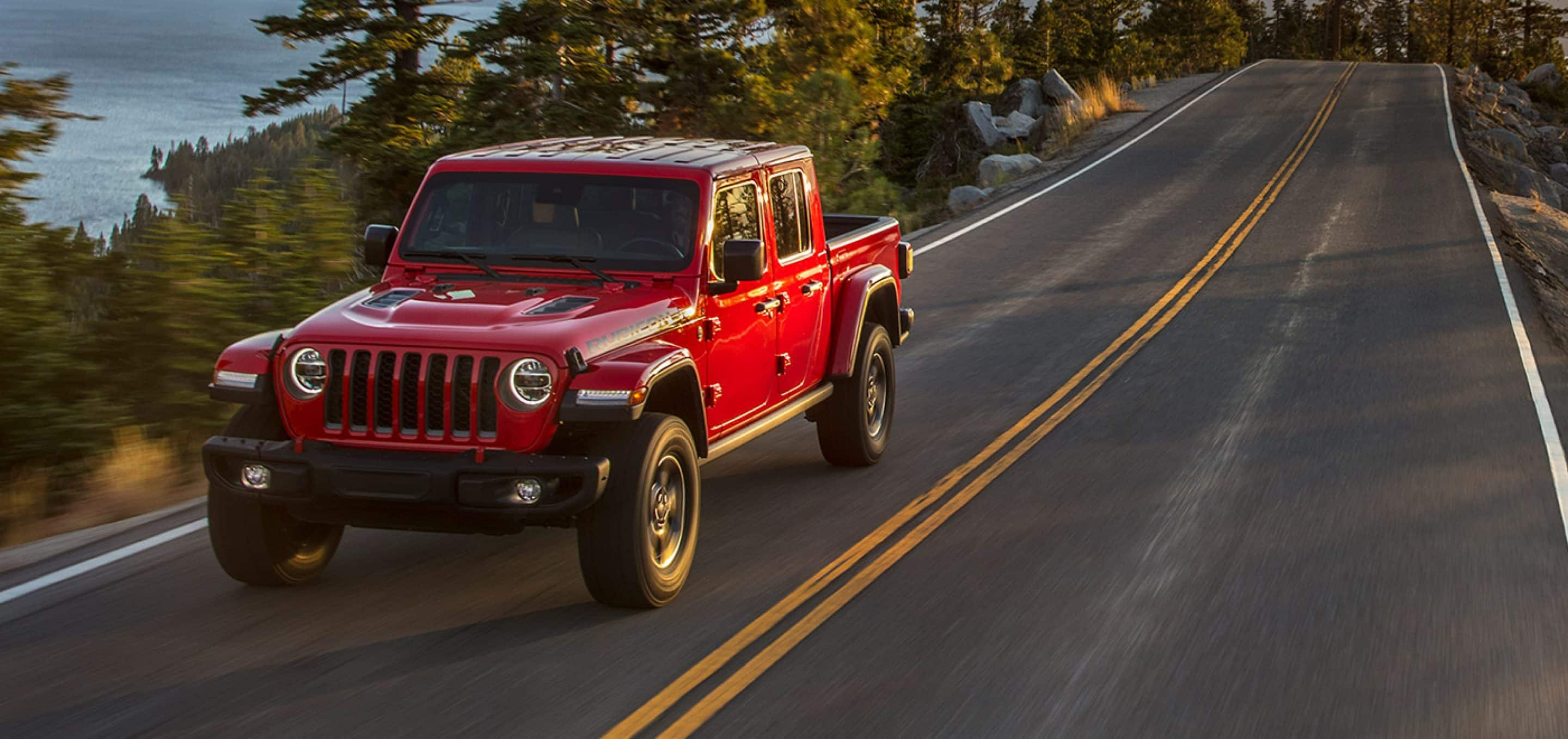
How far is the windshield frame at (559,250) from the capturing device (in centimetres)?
689

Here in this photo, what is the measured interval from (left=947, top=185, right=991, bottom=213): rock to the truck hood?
1839 cm

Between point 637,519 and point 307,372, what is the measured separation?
5.00 ft

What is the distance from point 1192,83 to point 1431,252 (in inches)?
1234

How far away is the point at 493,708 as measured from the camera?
5.16 meters

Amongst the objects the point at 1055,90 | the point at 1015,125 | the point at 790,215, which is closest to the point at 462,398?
the point at 790,215

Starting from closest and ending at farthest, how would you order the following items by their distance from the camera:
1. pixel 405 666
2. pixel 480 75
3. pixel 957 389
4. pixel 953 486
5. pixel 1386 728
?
pixel 1386 728, pixel 405 666, pixel 953 486, pixel 957 389, pixel 480 75

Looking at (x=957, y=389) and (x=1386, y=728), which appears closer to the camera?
(x=1386, y=728)

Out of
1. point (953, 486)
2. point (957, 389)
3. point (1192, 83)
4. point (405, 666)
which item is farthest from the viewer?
point (1192, 83)

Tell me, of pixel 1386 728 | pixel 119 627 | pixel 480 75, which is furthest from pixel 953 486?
pixel 480 75

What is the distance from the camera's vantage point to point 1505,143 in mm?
36719

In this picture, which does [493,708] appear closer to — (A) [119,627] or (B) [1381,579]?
(A) [119,627]

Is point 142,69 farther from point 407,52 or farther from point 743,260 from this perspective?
point 743,260

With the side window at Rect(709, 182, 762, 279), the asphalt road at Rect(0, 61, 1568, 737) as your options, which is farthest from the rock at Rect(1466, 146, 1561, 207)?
the side window at Rect(709, 182, 762, 279)

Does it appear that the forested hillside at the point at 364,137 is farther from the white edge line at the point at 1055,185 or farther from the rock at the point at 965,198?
the white edge line at the point at 1055,185
